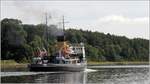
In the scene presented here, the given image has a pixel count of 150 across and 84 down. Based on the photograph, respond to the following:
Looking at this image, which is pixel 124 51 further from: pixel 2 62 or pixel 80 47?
pixel 80 47

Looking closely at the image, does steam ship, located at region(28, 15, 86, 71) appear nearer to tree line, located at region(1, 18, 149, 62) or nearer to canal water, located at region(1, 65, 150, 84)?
tree line, located at region(1, 18, 149, 62)

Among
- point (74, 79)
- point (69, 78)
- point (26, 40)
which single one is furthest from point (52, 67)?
point (26, 40)

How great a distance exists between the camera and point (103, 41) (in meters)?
193

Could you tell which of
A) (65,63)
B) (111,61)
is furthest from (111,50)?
(65,63)

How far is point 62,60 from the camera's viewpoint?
86688mm

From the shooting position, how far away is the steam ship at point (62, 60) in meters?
82.4

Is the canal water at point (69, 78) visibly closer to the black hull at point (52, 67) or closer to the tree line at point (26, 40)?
the black hull at point (52, 67)

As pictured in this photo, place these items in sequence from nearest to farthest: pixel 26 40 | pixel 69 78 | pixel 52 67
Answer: pixel 69 78, pixel 52 67, pixel 26 40

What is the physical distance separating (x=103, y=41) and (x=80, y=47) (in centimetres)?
9469

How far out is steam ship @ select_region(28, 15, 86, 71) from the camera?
82.4 meters

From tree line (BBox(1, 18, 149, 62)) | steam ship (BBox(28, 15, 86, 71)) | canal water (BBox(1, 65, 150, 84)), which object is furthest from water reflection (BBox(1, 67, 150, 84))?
tree line (BBox(1, 18, 149, 62))

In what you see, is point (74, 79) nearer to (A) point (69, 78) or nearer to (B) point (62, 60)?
(A) point (69, 78)

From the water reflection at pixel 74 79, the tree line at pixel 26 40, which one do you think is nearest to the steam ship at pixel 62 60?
the tree line at pixel 26 40

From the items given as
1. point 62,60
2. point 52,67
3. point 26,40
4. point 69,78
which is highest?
point 26,40
